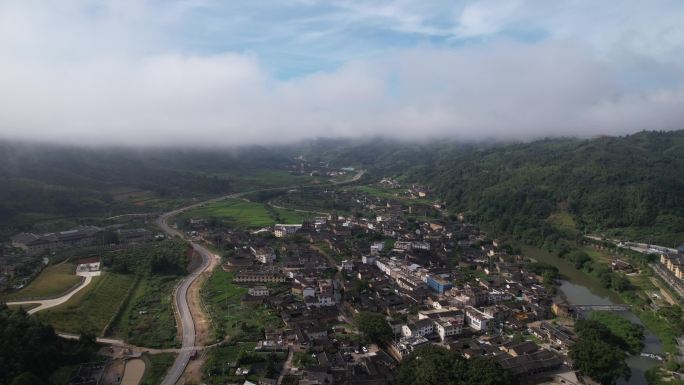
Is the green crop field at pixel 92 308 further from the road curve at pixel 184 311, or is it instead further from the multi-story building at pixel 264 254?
the multi-story building at pixel 264 254

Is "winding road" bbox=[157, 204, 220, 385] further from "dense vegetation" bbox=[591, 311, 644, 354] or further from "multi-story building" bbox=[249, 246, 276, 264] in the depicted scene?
"dense vegetation" bbox=[591, 311, 644, 354]

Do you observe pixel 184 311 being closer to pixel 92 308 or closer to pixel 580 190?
pixel 92 308

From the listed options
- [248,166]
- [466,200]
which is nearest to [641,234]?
[466,200]

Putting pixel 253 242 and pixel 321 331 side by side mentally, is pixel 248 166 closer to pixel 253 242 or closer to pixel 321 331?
pixel 253 242

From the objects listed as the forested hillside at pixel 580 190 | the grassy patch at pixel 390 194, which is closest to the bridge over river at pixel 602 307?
the forested hillside at pixel 580 190

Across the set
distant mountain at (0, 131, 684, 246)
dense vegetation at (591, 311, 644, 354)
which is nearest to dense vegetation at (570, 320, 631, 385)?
dense vegetation at (591, 311, 644, 354)

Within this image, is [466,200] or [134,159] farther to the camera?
[134,159]

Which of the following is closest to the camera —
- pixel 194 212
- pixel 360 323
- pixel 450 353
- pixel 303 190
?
pixel 450 353

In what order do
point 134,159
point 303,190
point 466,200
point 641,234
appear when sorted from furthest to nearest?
point 134,159 → point 303,190 → point 466,200 → point 641,234
